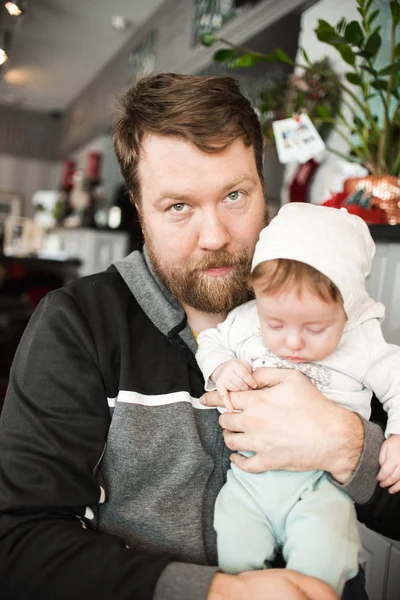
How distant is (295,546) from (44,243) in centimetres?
697

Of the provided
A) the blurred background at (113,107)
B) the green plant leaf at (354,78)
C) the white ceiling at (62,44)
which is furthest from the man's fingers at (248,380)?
the white ceiling at (62,44)

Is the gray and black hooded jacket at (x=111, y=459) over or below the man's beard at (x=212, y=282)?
below

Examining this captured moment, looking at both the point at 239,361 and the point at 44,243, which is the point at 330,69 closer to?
the point at 239,361

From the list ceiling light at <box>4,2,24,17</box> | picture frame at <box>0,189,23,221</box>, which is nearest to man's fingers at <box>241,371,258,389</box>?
ceiling light at <box>4,2,24,17</box>

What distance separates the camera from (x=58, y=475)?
39.5 inches

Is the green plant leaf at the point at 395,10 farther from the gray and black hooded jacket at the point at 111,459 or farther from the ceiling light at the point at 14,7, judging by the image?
the ceiling light at the point at 14,7

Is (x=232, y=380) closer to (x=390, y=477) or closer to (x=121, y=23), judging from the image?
(x=390, y=477)

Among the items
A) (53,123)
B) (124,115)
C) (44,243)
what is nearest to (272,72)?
(124,115)

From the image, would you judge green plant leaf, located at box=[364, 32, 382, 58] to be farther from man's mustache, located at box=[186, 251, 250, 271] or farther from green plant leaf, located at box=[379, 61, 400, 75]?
man's mustache, located at box=[186, 251, 250, 271]

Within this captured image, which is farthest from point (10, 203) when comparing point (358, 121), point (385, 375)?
point (385, 375)

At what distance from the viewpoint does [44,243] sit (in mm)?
7453

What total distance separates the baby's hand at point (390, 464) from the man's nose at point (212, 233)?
0.54 meters

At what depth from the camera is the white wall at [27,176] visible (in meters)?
8.87

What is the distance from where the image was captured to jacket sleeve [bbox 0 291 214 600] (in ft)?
2.97
